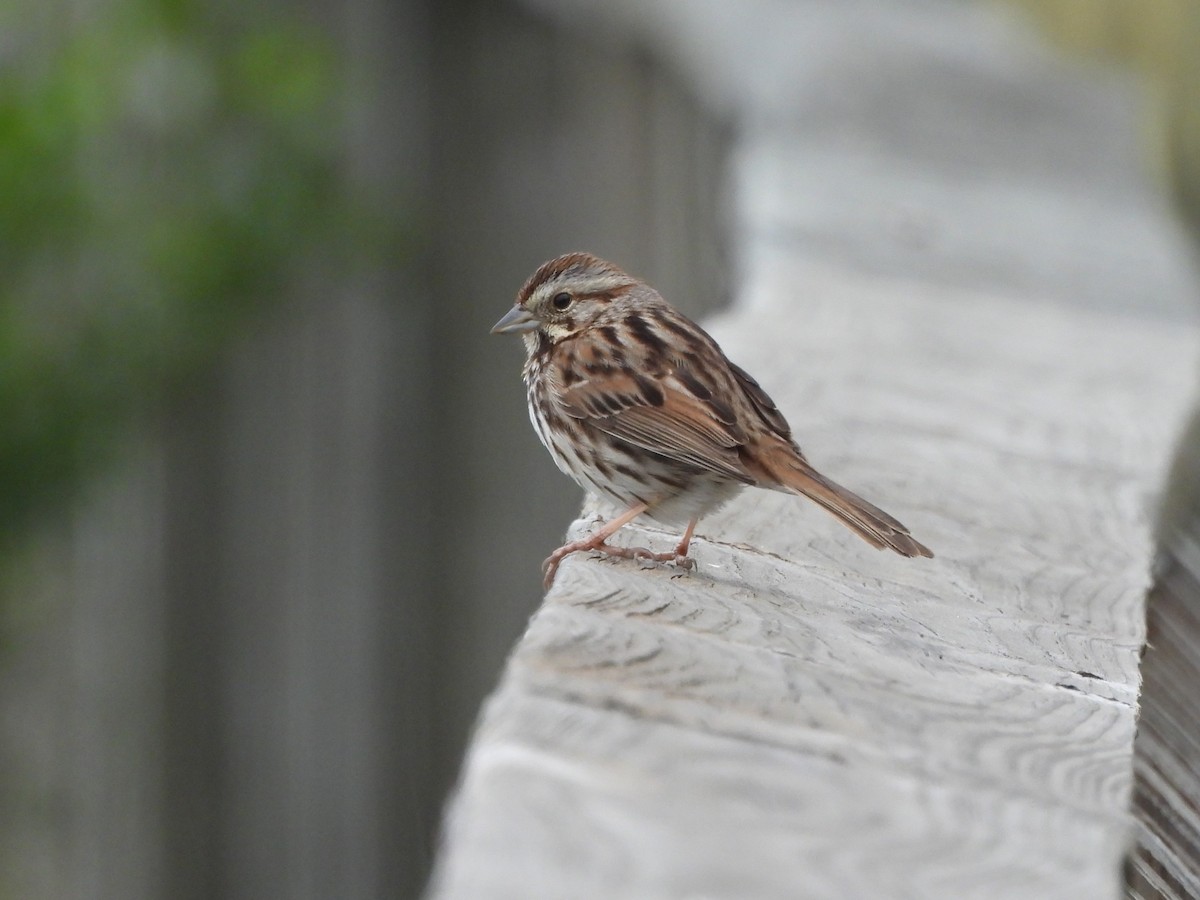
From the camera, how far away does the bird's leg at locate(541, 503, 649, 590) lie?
271 cm

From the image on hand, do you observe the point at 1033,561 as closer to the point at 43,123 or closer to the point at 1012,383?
the point at 1012,383

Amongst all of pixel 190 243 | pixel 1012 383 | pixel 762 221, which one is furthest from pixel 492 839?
pixel 190 243

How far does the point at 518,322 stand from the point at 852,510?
120 cm

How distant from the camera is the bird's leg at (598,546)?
107 inches

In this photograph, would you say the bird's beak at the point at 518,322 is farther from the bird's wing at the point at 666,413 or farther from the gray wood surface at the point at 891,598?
the gray wood surface at the point at 891,598

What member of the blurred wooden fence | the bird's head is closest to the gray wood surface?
the bird's head

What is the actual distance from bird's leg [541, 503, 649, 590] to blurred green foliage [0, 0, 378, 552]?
3169 millimetres

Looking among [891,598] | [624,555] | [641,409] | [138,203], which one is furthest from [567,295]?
[138,203]

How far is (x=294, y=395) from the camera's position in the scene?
7.46 m

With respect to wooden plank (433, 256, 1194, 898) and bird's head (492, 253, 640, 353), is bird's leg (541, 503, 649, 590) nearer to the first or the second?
wooden plank (433, 256, 1194, 898)

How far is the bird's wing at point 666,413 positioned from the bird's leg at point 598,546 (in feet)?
0.44

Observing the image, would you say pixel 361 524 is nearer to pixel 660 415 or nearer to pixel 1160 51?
pixel 1160 51

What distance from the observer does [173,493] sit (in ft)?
23.4

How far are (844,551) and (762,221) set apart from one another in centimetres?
231
